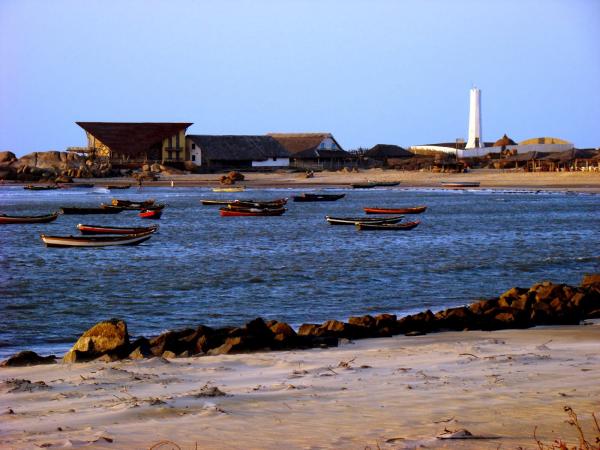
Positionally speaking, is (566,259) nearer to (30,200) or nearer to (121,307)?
(121,307)

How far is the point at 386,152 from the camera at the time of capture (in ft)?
317

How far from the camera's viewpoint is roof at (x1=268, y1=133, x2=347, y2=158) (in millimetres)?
89250

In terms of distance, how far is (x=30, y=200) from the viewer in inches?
2621

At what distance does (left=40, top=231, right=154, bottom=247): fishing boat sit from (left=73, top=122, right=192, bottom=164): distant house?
53.3 metres

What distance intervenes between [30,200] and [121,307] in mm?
50485

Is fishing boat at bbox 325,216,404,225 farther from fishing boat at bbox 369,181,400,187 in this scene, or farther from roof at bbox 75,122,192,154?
roof at bbox 75,122,192,154

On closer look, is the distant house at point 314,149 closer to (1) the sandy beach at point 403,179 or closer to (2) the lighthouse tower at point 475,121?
(1) the sandy beach at point 403,179

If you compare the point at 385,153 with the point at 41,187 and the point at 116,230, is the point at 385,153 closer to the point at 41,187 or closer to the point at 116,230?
the point at 41,187

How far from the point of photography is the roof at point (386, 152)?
316ft

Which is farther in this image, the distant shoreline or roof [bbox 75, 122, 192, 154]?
roof [bbox 75, 122, 192, 154]

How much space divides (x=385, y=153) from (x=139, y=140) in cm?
2621

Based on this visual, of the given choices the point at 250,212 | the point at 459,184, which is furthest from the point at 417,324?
the point at 459,184

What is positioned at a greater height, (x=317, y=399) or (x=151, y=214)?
(x=317, y=399)

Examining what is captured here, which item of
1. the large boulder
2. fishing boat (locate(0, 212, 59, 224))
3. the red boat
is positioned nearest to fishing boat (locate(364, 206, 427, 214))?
the red boat
